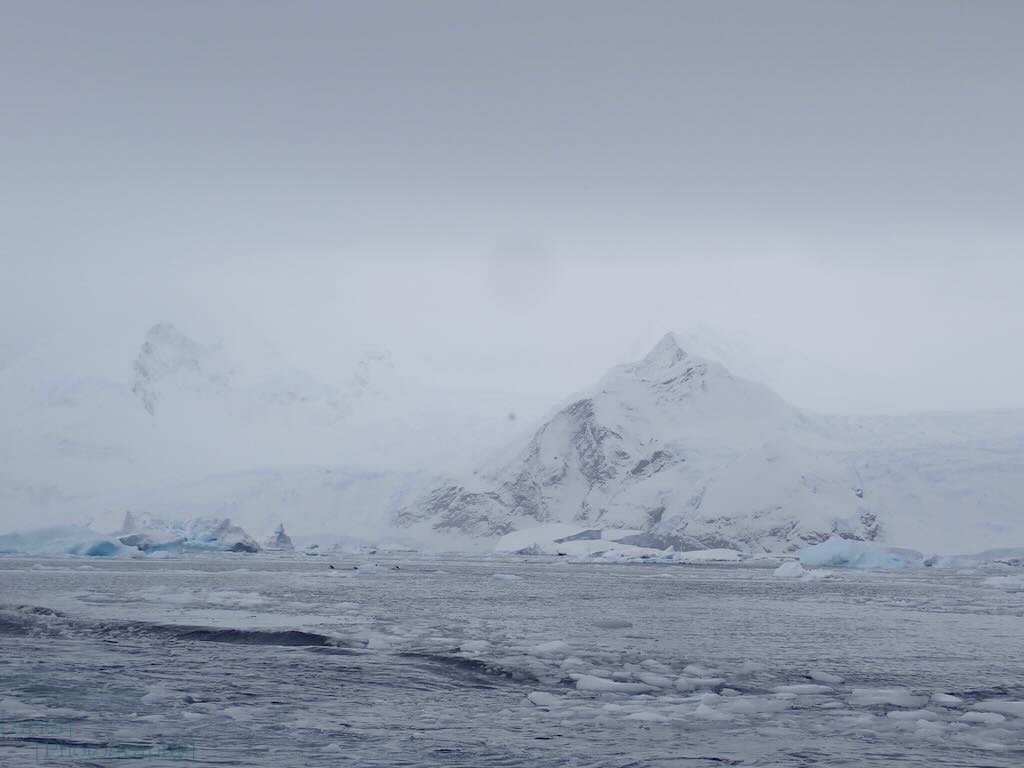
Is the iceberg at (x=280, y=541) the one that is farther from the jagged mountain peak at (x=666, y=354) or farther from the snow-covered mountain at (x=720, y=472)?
the jagged mountain peak at (x=666, y=354)

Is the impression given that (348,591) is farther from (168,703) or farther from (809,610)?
(168,703)

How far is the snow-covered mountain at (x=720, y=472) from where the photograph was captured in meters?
96.9

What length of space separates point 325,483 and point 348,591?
3878 inches

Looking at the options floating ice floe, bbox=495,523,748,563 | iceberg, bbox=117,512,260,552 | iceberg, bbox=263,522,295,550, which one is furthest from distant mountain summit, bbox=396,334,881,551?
iceberg, bbox=117,512,260,552

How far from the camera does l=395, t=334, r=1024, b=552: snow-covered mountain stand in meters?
96.9

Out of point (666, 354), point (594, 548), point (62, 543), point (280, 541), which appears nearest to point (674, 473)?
point (594, 548)

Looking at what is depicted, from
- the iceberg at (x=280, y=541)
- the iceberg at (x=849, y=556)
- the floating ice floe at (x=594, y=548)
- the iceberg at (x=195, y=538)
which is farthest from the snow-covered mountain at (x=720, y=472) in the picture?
the iceberg at (x=195, y=538)

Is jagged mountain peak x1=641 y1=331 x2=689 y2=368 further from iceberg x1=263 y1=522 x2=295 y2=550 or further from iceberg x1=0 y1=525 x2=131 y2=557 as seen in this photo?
iceberg x1=0 y1=525 x2=131 y2=557

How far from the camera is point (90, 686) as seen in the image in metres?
12.7

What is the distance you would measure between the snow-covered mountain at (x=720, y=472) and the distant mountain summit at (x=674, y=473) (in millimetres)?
190

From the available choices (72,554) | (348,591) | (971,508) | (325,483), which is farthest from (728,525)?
(348,591)

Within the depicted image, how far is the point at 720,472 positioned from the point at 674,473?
10927mm

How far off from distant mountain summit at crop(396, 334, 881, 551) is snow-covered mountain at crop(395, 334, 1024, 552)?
0.19 meters

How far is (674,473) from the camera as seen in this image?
395 feet
